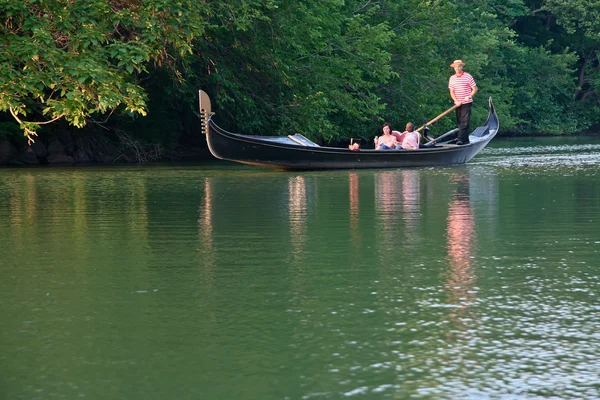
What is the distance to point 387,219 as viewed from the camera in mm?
12102

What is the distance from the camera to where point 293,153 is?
2123cm

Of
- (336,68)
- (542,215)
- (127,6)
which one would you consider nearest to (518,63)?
(336,68)

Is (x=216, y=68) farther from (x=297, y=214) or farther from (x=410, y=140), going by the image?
(x=297, y=214)

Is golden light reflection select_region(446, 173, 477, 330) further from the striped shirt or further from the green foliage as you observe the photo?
the striped shirt

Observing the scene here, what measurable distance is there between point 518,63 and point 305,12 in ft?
89.2

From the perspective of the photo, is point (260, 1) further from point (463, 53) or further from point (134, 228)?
point (463, 53)

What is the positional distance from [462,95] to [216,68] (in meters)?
5.90

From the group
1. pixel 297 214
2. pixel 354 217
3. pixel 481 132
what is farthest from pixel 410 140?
pixel 354 217

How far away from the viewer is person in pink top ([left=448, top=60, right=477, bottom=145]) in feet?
76.1

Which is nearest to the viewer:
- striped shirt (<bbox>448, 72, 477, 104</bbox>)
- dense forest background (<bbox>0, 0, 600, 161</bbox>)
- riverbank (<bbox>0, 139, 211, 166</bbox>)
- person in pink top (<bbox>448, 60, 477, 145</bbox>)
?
dense forest background (<bbox>0, 0, 600, 161</bbox>)

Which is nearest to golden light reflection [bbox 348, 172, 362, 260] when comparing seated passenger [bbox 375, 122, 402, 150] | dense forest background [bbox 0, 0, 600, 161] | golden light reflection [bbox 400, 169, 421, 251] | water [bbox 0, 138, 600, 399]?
water [bbox 0, 138, 600, 399]

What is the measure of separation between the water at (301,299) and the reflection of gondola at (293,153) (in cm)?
659

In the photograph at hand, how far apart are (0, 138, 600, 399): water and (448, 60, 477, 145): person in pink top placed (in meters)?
8.90

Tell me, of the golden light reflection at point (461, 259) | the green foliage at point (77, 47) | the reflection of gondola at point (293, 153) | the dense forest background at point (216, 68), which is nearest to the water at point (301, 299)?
the golden light reflection at point (461, 259)
